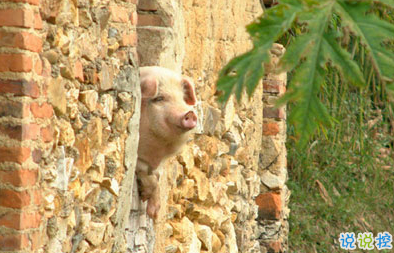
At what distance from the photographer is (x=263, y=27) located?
6.60 feet

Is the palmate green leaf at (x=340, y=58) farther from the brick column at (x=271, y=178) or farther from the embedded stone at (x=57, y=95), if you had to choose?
the brick column at (x=271, y=178)

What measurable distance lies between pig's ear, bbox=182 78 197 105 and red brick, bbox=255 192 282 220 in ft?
13.7

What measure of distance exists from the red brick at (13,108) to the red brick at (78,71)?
467mm

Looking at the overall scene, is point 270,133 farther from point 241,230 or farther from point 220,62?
point 220,62

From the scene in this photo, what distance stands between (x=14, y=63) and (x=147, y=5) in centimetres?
181

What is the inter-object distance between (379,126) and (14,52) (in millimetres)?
9430

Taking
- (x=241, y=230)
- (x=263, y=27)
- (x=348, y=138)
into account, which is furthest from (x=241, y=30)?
(x=348, y=138)

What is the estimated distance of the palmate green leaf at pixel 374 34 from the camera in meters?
1.93

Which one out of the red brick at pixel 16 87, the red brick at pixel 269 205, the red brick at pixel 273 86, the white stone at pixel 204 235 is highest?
the red brick at pixel 16 87

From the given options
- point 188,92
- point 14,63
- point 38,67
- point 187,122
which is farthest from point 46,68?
point 188,92

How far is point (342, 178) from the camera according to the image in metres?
10.9

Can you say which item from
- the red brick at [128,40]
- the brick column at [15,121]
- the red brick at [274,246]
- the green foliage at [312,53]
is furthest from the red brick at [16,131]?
the red brick at [274,246]

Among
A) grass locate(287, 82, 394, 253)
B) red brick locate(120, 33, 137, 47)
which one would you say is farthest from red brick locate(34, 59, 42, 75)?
grass locate(287, 82, 394, 253)

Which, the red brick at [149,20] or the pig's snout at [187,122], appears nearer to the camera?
the pig's snout at [187,122]
